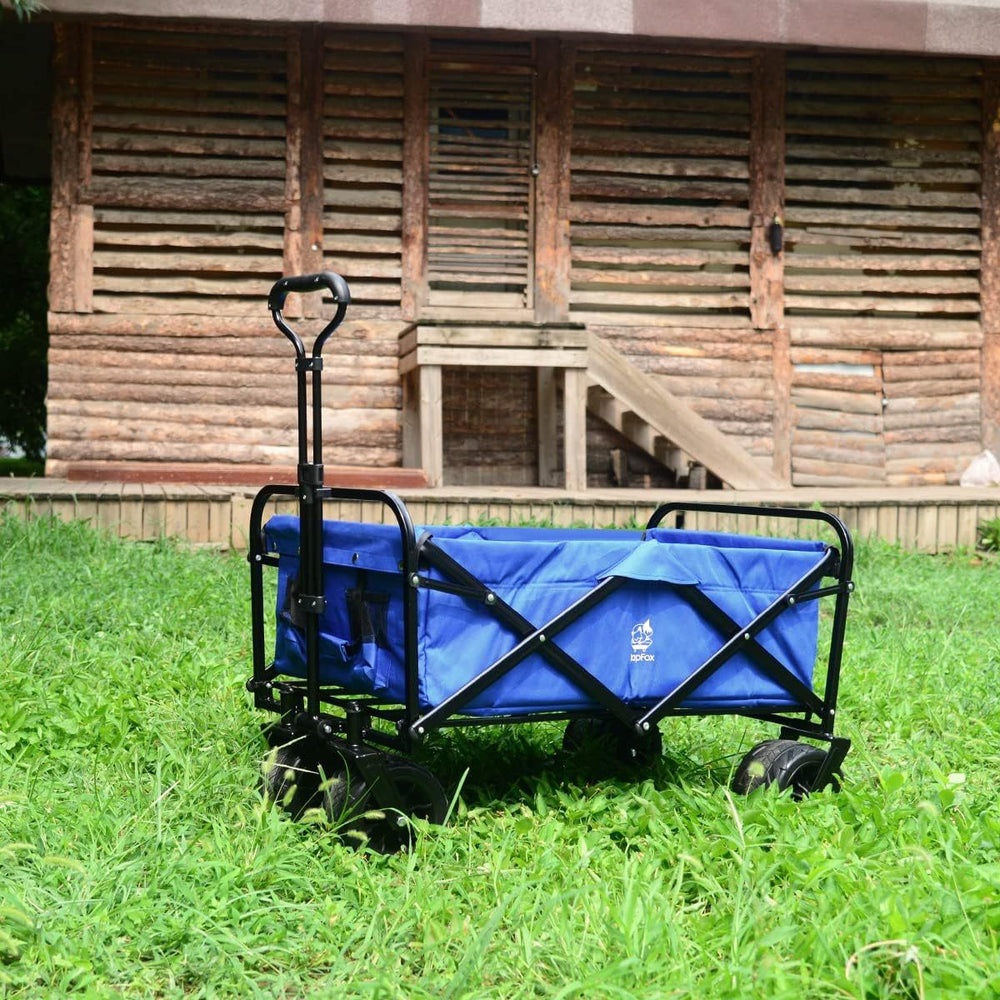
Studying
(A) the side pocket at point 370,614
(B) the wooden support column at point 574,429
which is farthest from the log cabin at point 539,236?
(A) the side pocket at point 370,614

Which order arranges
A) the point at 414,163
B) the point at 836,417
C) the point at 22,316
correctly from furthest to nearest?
the point at 22,316 → the point at 836,417 → the point at 414,163

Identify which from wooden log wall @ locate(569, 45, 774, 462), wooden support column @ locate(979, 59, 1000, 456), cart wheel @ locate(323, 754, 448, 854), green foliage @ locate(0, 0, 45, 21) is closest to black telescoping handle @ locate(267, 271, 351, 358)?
cart wheel @ locate(323, 754, 448, 854)

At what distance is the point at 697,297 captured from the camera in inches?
446

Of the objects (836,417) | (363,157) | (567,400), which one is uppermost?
(363,157)

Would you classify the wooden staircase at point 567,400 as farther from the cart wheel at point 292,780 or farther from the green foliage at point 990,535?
the cart wheel at point 292,780

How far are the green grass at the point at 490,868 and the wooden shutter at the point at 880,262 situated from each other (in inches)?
284

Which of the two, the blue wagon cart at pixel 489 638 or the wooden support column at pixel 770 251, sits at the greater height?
the wooden support column at pixel 770 251

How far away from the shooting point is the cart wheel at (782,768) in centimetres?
351

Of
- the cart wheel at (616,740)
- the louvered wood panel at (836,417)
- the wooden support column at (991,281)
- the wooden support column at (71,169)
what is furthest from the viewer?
the wooden support column at (991,281)

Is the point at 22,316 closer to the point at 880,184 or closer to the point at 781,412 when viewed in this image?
the point at 781,412

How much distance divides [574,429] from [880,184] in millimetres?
4365

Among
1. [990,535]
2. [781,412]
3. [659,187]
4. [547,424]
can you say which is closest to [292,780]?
[990,535]

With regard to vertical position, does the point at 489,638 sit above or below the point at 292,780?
above

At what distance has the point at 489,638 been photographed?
3.20 m
